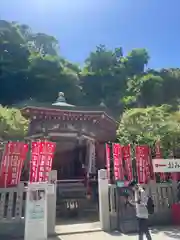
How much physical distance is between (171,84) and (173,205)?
80.6ft

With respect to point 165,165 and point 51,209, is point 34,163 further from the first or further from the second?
point 165,165

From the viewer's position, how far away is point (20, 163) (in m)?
7.69

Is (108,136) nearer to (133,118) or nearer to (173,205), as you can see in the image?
(133,118)

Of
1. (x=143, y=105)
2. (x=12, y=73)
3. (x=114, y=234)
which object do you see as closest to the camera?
(x=114, y=234)

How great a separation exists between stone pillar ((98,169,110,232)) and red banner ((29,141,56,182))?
A: 5.42ft

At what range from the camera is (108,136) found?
14.6m

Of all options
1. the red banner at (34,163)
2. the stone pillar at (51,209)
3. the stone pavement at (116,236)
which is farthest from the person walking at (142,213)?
the red banner at (34,163)

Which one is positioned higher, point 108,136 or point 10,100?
point 10,100

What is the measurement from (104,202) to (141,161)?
6.79ft

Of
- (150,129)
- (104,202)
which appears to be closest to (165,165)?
(104,202)

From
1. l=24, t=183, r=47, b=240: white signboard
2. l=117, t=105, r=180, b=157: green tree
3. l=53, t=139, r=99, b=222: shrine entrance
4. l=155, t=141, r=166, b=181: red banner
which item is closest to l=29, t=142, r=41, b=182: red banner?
l=24, t=183, r=47, b=240: white signboard

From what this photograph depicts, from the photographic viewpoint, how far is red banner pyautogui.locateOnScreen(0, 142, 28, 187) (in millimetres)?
7258

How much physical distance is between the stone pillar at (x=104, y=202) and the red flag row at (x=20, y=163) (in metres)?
1.65

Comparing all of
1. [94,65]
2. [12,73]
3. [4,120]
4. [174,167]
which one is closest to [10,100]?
[12,73]
